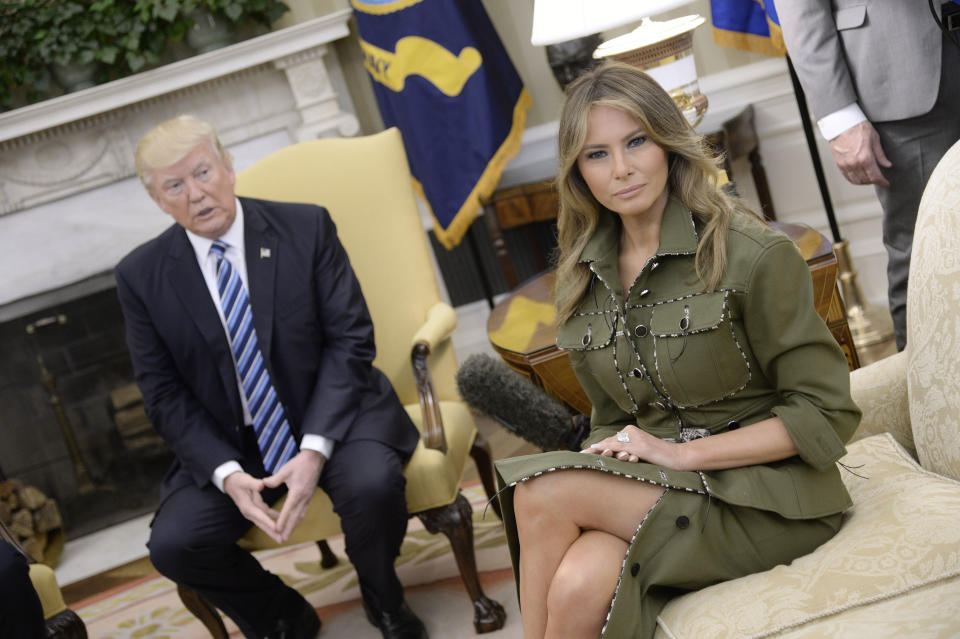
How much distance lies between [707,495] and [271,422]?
51.0 inches

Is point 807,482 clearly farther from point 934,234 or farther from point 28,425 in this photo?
point 28,425

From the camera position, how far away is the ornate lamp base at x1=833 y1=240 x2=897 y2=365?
10.5 feet

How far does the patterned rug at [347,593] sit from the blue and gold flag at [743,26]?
1767 millimetres

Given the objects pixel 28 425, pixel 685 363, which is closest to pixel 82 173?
pixel 28 425

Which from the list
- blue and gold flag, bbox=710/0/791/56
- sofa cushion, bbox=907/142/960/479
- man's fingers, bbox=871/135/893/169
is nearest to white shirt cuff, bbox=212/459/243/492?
sofa cushion, bbox=907/142/960/479

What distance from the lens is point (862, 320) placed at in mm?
3344

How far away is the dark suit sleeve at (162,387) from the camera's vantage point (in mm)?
2424

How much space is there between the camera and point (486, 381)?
2.05 metres

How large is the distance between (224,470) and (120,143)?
2252 mm

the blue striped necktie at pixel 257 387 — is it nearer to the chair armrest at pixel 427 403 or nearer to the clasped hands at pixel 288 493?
the clasped hands at pixel 288 493

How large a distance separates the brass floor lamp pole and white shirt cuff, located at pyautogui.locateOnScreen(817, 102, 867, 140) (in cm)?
104

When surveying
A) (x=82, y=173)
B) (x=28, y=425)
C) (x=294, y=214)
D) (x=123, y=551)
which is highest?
(x=82, y=173)

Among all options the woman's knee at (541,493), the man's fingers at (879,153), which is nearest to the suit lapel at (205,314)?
the woman's knee at (541,493)

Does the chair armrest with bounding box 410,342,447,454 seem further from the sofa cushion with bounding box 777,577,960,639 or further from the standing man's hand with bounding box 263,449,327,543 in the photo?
the sofa cushion with bounding box 777,577,960,639
